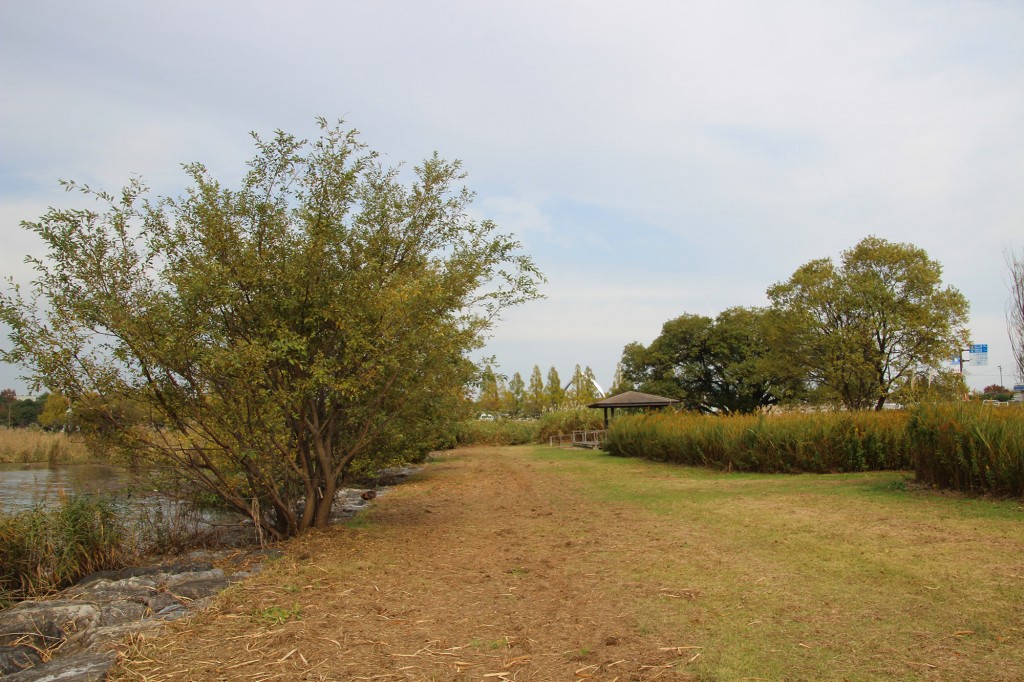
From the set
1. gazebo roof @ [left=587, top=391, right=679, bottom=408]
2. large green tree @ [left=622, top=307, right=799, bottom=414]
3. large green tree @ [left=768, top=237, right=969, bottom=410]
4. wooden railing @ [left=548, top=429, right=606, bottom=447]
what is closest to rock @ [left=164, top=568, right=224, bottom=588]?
gazebo roof @ [left=587, top=391, right=679, bottom=408]

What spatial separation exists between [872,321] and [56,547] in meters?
30.5

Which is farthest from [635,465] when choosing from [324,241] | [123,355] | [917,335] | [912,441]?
[917,335]

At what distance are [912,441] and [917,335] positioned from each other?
68.5 feet

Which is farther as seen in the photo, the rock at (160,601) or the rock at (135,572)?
the rock at (135,572)

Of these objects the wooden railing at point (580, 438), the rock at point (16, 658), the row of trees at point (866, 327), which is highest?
the row of trees at point (866, 327)

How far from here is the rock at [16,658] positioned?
5.06m

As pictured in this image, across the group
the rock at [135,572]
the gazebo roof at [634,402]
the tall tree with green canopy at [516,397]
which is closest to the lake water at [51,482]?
the rock at [135,572]

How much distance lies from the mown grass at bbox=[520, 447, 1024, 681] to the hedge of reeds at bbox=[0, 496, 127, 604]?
5.54m

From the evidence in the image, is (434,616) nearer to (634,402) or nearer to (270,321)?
(270,321)

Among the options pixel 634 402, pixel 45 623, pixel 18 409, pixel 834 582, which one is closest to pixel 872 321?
pixel 634 402

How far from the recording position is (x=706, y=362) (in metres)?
50.1

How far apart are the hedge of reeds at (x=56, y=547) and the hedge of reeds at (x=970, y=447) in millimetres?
11293

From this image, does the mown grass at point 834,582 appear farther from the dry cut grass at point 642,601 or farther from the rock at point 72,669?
the rock at point 72,669

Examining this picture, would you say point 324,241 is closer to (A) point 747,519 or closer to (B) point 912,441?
(A) point 747,519
